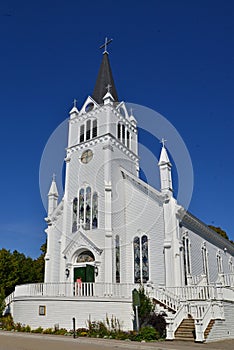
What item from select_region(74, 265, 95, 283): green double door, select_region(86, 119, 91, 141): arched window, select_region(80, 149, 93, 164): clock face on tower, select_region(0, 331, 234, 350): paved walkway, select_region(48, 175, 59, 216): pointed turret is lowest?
select_region(0, 331, 234, 350): paved walkway

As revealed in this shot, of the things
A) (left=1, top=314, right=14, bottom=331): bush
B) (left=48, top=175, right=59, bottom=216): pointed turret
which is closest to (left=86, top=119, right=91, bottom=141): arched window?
(left=48, top=175, right=59, bottom=216): pointed turret

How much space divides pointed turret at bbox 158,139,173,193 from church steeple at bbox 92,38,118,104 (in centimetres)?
869

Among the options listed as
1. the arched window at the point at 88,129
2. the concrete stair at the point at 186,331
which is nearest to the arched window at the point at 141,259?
the concrete stair at the point at 186,331

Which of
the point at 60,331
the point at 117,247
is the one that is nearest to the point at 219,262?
the point at 117,247

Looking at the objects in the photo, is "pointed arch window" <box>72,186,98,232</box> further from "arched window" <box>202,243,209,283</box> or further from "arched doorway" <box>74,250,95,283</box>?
"arched window" <box>202,243,209,283</box>

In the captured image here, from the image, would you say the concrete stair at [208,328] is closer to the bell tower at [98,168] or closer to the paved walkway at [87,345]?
the paved walkway at [87,345]

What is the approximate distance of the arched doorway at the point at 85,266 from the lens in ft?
77.0

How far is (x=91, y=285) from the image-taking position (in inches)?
797

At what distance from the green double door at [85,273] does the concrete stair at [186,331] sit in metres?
8.34

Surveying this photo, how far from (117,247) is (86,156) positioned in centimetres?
827

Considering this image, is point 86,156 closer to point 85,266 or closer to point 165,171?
point 165,171

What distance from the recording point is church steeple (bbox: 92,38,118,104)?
31562 millimetres

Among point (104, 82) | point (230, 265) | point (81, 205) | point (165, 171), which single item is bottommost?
point (230, 265)

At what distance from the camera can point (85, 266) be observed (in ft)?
79.1
